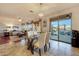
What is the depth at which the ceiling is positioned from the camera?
3078 mm

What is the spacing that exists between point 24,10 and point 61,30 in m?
1.09

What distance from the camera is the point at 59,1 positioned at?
10.1 ft

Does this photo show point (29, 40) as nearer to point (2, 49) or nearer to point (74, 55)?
point (2, 49)

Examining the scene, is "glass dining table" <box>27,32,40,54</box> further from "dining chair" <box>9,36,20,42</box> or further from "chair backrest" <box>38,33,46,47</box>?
"dining chair" <box>9,36,20,42</box>

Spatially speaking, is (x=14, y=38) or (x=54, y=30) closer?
(x=14, y=38)

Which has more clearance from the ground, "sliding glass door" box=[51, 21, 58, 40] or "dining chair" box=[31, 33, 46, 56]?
"sliding glass door" box=[51, 21, 58, 40]

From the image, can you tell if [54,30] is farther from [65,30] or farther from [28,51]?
[28,51]

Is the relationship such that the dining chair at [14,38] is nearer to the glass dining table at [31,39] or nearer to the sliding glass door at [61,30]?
the glass dining table at [31,39]

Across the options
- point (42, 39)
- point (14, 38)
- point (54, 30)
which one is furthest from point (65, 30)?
point (14, 38)

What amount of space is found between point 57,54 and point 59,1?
1.34 m

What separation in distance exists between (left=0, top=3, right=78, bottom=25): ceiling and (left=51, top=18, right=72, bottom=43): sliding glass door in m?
0.35

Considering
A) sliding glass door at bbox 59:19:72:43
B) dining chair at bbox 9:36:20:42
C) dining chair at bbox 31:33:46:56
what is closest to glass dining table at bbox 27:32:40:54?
dining chair at bbox 31:33:46:56

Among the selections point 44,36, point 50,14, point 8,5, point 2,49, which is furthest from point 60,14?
point 2,49

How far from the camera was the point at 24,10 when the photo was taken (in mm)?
3123
